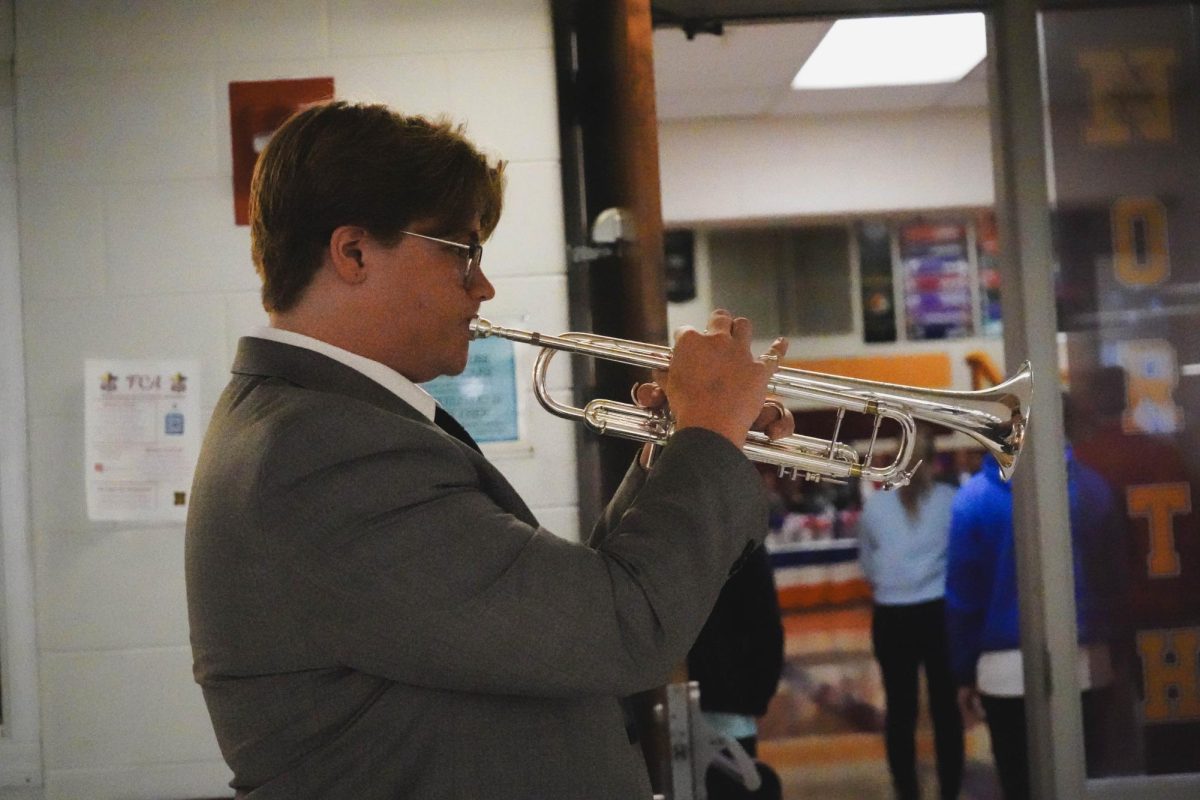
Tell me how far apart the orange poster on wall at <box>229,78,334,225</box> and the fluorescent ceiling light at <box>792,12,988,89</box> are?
1985 millimetres

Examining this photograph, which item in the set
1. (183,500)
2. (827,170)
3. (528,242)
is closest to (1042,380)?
(528,242)

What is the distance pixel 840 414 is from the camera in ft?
4.91

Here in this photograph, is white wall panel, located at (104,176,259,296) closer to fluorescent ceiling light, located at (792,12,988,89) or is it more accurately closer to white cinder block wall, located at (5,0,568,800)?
white cinder block wall, located at (5,0,568,800)

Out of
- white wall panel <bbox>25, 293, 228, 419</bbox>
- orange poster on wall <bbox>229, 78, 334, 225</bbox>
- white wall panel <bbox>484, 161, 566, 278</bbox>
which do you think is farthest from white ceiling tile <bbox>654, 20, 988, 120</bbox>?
white wall panel <bbox>25, 293, 228, 419</bbox>

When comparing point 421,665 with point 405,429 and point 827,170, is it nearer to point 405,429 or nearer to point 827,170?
point 405,429

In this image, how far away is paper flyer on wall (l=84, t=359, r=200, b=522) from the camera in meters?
1.84

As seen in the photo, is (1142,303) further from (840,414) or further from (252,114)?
(252,114)

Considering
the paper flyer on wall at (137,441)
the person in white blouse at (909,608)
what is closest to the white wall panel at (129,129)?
the paper flyer on wall at (137,441)

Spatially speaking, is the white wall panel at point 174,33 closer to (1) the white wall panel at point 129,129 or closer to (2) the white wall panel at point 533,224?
(1) the white wall panel at point 129,129

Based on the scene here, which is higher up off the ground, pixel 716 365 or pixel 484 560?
pixel 716 365

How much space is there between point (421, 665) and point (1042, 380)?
1572 mm

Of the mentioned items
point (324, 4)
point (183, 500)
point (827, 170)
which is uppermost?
point (827, 170)

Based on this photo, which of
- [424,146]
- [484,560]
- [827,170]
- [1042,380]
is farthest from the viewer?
[827,170]

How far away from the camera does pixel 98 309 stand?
6.12 ft
